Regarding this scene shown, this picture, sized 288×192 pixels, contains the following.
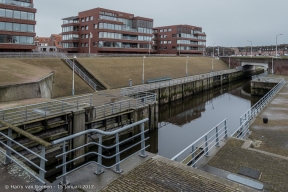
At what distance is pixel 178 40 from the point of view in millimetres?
93438

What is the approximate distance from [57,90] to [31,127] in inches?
608

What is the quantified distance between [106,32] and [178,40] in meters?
38.5

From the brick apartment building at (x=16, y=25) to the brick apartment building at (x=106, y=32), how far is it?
1716 centimetres

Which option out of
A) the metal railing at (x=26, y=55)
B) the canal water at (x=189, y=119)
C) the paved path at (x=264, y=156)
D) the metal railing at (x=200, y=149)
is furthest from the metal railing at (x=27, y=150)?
the metal railing at (x=26, y=55)

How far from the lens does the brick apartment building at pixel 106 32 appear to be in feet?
208

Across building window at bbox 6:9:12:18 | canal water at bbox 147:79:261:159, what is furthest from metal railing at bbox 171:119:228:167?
building window at bbox 6:9:12:18

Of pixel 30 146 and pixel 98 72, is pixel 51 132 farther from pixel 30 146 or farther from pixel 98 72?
pixel 98 72

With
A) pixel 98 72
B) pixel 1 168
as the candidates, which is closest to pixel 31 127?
pixel 1 168

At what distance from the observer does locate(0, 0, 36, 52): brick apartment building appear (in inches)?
1635

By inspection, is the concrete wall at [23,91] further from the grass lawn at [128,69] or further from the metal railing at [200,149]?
the metal railing at [200,149]

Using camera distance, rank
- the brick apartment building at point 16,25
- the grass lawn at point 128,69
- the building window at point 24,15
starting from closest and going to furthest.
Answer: the grass lawn at point 128,69, the brick apartment building at point 16,25, the building window at point 24,15

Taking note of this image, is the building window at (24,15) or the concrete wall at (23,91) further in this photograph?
the building window at (24,15)

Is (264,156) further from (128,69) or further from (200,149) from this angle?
(128,69)

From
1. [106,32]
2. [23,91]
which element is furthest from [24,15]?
[23,91]
